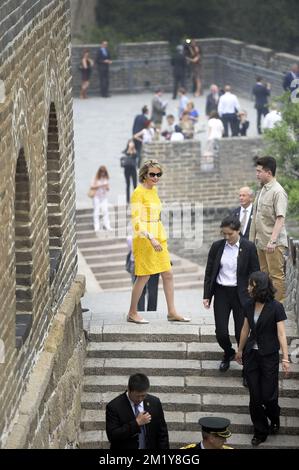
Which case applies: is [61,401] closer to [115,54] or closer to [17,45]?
[17,45]

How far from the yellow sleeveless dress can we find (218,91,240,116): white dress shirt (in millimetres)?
20367

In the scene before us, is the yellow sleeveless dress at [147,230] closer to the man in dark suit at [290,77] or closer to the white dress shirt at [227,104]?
the white dress shirt at [227,104]

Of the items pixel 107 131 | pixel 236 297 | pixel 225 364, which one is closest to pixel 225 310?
pixel 236 297

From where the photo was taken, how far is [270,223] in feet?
49.5

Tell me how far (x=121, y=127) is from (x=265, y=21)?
997 cm

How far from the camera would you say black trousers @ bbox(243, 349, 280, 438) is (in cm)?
1338

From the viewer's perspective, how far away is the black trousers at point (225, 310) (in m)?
14.2

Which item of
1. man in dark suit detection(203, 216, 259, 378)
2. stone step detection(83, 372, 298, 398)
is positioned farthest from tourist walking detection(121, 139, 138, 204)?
man in dark suit detection(203, 216, 259, 378)

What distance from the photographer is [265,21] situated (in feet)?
154

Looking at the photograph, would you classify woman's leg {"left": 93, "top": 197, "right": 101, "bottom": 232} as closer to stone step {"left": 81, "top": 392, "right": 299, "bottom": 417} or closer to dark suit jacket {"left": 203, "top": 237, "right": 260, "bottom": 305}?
stone step {"left": 81, "top": 392, "right": 299, "bottom": 417}

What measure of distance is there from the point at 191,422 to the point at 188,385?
1.50 feet

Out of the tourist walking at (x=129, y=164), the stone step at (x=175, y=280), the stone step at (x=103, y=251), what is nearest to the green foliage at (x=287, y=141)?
the stone step at (x=175, y=280)

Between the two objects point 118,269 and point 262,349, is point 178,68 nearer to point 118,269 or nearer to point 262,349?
point 118,269

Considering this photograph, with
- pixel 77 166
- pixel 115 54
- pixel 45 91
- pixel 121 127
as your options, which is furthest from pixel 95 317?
pixel 115 54
